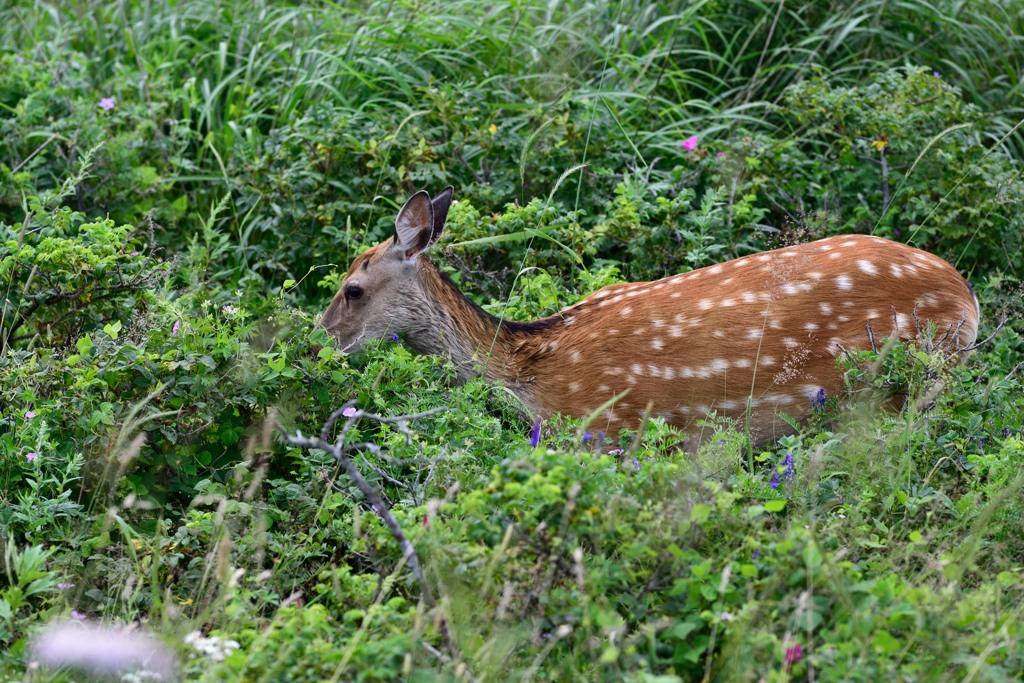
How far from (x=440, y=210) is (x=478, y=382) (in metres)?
0.92

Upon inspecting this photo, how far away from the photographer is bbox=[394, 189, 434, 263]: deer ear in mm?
4691

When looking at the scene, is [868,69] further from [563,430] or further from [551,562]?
[551,562]

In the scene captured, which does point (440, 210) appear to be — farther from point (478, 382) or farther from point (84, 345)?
point (84, 345)

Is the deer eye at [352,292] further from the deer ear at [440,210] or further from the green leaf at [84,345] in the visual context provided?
the green leaf at [84,345]

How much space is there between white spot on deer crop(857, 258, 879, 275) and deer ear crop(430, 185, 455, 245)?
5.11 feet

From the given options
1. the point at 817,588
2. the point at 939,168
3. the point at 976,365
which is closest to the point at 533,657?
the point at 817,588

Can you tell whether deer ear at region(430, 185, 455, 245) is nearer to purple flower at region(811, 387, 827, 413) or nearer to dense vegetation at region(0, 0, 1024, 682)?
dense vegetation at region(0, 0, 1024, 682)

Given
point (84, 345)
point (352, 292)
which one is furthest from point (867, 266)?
point (84, 345)

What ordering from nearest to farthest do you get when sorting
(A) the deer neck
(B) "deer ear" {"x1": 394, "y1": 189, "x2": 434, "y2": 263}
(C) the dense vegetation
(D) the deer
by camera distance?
(C) the dense vegetation < (D) the deer < (A) the deer neck < (B) "deer ear" {"x1": 394, "y1": 189, "x2": 434, "y2": 263}

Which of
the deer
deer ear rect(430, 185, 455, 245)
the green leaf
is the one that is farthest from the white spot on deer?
the green leaf

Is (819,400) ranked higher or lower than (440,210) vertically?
lower

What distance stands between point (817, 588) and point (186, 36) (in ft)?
18.8

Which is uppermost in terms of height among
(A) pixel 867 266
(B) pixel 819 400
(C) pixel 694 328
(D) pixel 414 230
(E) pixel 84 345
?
(E) pixel 84 345

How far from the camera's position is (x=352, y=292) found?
15.7ft
